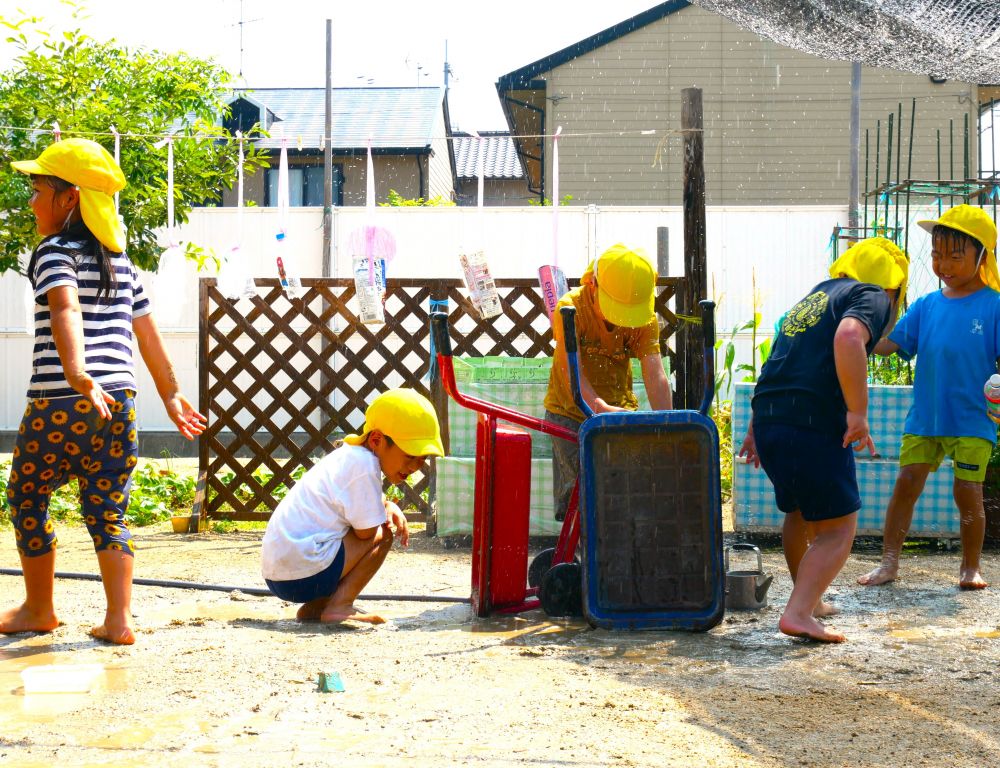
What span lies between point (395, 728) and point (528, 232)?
10128 millimetres

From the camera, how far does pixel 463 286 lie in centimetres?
594

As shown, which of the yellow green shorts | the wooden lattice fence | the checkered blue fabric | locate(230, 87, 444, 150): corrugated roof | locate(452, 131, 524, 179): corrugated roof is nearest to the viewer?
the yellow green shorts

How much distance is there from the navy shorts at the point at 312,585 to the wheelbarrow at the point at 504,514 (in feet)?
1.43

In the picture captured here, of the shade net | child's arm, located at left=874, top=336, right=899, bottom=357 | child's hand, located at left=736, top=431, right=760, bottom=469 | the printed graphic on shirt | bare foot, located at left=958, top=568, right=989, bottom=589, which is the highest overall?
the shade net

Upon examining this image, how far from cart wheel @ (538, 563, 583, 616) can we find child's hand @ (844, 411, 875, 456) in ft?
3.02

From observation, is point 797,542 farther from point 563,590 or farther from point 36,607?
point 36,607

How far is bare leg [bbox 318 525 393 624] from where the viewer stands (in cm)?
333

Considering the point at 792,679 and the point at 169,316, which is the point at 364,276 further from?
the point at 792,679

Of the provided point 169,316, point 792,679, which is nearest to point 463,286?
point 169,316

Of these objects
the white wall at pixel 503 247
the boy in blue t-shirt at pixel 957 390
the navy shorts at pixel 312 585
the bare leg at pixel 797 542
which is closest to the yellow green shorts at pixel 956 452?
the boy in blue t-shirt at pixel 957 390

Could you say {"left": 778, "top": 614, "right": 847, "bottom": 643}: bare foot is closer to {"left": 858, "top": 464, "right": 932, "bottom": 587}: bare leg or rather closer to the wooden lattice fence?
{"left": 858, "top": 464, "right": 932, "bottom": 587}: bare leg

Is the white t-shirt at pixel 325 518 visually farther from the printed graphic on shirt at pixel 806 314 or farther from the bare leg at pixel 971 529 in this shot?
the bare leg at pixel 971 529

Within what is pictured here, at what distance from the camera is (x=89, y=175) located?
299cm

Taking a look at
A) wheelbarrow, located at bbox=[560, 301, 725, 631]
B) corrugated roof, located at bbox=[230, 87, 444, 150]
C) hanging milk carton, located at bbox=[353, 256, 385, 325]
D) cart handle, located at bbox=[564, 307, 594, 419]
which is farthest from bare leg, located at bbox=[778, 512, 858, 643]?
corrugated roof, located at bbox=[230, 87, 444, 150]
